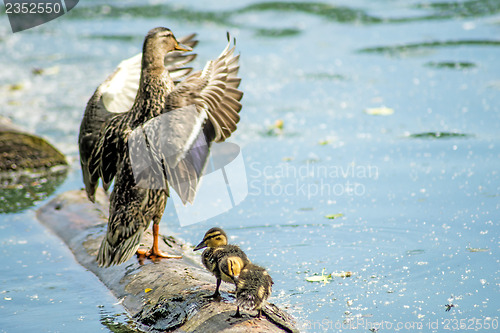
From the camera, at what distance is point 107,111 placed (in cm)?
537

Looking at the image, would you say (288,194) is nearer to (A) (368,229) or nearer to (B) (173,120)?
(A) (368,229)

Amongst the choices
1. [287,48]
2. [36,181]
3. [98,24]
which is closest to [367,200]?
[36,181]

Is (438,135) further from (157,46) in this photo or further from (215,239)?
(215,239)

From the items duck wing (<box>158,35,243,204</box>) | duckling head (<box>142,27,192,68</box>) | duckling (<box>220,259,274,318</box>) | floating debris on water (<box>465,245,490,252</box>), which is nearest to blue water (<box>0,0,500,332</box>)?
floating debris on water (<box>465,245,490,252</box>)

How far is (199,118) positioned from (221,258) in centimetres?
106

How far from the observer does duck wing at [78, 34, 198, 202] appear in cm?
502

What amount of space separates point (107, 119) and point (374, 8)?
9023 mm

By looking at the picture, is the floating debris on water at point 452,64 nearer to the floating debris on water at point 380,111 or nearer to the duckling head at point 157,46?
the floating debris on water at point 380,111

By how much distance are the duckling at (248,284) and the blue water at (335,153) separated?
565mm

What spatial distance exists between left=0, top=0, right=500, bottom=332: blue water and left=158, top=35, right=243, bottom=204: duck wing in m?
1.00

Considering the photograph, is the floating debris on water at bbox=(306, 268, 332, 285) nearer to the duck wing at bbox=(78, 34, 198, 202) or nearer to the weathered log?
the weathered log

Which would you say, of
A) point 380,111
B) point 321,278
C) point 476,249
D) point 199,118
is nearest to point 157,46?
point 199,118

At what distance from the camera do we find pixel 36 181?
24.2 feet

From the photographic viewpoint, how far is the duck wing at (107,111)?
16.5 feet
